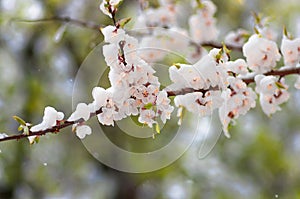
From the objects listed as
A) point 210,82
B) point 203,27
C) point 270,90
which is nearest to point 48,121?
point 210,82

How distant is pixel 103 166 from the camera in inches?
72.8

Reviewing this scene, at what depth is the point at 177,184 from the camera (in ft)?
5.61

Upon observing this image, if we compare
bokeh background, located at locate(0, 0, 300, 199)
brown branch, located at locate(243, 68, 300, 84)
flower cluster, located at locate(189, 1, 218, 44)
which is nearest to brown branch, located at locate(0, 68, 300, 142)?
brown branch, located at locate(243, 68, 300, 84)

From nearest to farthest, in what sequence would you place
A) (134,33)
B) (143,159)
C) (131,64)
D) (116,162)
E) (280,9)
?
(131,64)
(134,33)
(143,159)
(116,162)
(280,9)

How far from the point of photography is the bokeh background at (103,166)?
63.5 inches

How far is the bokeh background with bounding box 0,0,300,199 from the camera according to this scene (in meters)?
1.61

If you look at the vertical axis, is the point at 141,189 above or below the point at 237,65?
above

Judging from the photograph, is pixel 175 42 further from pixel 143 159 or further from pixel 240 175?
pixel 240 175

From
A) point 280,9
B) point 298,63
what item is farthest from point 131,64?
point 280,9

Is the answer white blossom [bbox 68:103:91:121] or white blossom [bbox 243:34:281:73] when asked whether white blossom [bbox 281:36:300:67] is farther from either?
white blossom [bbox 68:103:91:121]

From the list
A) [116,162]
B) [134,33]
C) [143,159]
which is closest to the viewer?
[134,33]

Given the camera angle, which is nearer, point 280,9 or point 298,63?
point 298,63

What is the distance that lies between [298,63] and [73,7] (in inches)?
43.4

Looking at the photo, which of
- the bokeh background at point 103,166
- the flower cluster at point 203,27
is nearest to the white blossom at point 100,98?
the flower cluster at point 203,27
